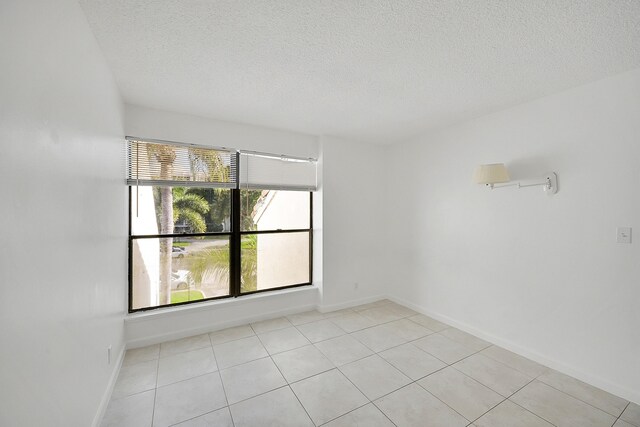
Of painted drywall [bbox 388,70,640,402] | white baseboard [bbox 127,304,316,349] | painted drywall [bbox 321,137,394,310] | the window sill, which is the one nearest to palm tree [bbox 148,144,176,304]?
the window sill

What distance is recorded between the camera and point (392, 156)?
13.9 ft

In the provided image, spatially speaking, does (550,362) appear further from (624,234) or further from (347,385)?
(347,385)

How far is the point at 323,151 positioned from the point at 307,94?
127 cm

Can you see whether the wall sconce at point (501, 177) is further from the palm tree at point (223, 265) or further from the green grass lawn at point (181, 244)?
the green grass lawn at point (181, 244)

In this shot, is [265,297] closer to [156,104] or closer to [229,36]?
[156,104]

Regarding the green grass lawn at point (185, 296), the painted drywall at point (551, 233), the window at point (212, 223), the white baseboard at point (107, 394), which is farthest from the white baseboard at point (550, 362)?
the white baseboard at point (107, 394)

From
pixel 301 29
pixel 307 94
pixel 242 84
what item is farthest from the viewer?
pixel 307 94

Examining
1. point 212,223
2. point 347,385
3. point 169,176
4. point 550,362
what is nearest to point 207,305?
point 212,223

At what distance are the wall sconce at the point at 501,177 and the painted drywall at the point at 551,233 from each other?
6 cm

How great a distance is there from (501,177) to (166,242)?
145 inches

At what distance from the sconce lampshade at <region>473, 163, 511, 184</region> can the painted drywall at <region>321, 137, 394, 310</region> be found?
174cm

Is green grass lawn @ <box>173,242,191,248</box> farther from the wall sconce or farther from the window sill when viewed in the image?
the wall sconce

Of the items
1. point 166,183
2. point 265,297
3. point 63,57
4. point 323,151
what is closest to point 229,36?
point 63,57

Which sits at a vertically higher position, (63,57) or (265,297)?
(63,57)
